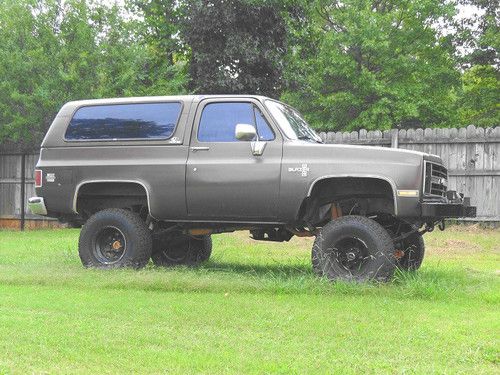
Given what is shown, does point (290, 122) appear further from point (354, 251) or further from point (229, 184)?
point (354, 251)

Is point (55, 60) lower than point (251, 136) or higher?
higher

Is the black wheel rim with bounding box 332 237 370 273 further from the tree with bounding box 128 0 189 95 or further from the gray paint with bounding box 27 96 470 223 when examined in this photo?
the tree with bounding box 128 0 189 95

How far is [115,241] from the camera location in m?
9.30

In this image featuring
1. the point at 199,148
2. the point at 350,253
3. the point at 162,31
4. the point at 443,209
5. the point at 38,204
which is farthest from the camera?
the point at 162,31

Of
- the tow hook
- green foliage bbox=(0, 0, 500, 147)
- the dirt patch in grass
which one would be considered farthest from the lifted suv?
green foliage bbox=(0, 0, 500, 147)

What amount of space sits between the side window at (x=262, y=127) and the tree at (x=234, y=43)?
1348 centimetres

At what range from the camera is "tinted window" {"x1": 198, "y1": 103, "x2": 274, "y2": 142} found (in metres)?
8.65

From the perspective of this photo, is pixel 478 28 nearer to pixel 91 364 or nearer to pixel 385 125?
pixel 385 125

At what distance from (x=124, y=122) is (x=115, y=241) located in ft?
5.01

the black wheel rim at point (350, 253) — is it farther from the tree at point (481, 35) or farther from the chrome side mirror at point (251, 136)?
the tree at point (481, 35)

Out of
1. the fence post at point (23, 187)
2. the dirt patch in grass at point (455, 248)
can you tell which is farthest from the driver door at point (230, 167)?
the fence post at point (23, 187)

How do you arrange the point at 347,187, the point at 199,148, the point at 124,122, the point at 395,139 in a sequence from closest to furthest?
the point at 347,187 < the point at 199,148 < the point at 124,122 < the point at 395,139

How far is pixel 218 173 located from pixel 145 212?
4.94 feet

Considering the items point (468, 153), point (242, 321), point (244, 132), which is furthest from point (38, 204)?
point (468, 153)
